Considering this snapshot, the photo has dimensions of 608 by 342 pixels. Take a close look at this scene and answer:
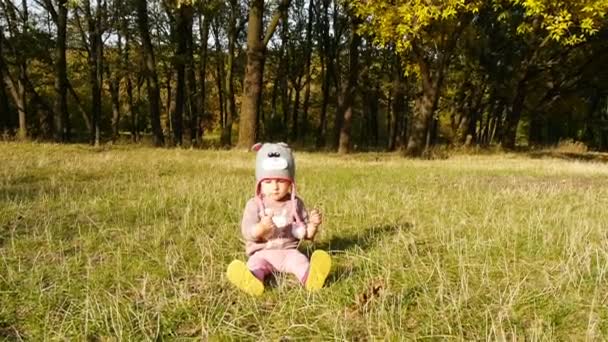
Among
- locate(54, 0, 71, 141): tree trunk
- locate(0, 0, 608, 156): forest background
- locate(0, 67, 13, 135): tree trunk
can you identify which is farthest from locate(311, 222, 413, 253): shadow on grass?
locate(0, 67, 13, 135): tree trunk

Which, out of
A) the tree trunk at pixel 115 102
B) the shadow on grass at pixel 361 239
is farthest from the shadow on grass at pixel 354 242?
the tree trunk at pixel 115 102

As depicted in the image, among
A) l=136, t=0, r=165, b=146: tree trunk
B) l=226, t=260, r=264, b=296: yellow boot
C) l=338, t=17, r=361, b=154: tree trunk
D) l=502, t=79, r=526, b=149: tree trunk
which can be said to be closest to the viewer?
l=226, t=260, r=264, b=296: yellow boot

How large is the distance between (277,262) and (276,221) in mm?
309

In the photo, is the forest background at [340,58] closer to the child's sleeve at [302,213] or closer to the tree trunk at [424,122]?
the tree trunk at [424,122]

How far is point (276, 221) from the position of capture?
149 inches

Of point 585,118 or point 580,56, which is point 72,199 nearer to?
point 580,56

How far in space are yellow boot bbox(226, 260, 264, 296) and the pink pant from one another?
210 mm

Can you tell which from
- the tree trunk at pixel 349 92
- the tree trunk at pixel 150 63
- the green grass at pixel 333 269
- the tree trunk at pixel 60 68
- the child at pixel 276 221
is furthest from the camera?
the tree trunk at pixel 150 63

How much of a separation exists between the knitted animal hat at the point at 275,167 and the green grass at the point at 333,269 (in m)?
0.56

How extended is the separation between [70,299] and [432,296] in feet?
6.86

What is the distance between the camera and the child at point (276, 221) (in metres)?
3.60

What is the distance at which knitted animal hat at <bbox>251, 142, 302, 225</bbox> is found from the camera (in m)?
3.82

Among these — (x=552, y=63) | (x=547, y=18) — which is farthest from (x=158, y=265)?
(x=552, y=63)

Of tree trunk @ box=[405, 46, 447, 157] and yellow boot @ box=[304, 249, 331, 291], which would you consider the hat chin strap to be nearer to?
yellow boot @ box=[304, 249, 331, 291]
